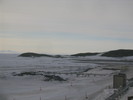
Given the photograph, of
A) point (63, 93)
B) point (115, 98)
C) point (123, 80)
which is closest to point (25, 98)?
point (63, 93)

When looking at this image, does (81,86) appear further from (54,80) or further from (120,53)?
(120,53)

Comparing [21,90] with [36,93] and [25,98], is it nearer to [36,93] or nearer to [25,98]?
[36,93]

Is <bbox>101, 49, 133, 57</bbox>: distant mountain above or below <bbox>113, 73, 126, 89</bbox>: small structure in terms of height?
above

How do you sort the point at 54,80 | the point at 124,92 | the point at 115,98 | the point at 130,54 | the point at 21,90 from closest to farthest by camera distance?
the point at 115,98 < the point at 124,92 < the point at 21,90 < the point at 54,80 < the point at 130,54

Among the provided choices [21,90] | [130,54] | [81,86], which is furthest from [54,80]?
[130,54]

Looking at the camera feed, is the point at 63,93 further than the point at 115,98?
Yes

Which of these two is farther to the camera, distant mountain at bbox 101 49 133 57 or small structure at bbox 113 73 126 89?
distant mountain at bbox 101 49 133 57

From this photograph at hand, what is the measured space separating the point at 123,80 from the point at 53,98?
688 cm

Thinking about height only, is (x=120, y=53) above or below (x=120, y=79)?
above

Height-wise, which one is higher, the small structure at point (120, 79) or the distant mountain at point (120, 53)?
the distant mountain at point (120, 53)

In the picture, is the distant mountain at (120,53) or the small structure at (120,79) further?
the distant mountain at (120,53)

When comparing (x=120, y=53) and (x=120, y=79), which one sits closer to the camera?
(x=120, y=79)

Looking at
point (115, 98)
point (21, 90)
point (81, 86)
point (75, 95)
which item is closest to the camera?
point (115, 98)

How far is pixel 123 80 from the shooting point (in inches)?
877
